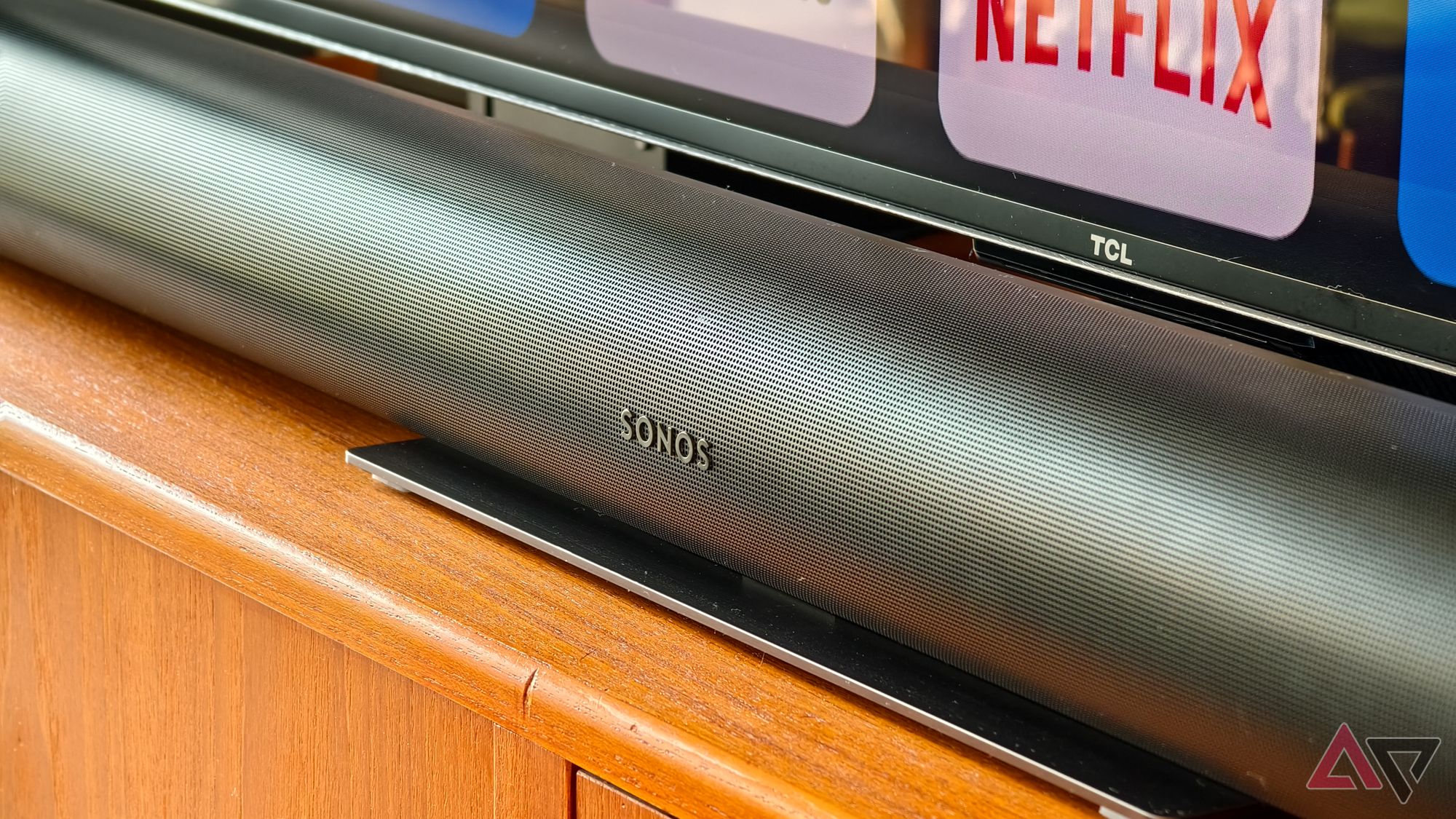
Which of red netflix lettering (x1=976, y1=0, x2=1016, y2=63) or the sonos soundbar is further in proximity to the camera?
red netflix lettering (x1=976, y1=0, x2=1016, y2=63)

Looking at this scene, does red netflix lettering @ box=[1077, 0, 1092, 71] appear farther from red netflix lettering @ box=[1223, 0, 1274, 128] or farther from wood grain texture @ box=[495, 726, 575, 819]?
wood grain texture @ box=[495, 726, 575, 819]

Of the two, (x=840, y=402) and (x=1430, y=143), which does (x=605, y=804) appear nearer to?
(x=840, y=402)

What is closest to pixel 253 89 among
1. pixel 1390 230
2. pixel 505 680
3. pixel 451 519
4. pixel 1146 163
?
pixel 451 519

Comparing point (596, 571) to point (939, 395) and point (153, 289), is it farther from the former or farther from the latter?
point (153, 289)

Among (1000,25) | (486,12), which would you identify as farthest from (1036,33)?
(486,12)

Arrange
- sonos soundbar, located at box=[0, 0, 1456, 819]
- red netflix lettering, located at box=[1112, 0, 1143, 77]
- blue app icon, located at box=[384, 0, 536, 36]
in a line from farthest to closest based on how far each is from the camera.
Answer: blue app icon, located at box=[384, 0, 536, 36] < red netflix lettering, located at box=[1112, 0, 1143, 77] < sonos soundbar, located at box=[0, 0, 1456, 819]

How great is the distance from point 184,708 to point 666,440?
14.3 inches

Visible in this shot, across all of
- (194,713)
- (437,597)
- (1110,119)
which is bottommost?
(194,713)

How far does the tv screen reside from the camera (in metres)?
0.59

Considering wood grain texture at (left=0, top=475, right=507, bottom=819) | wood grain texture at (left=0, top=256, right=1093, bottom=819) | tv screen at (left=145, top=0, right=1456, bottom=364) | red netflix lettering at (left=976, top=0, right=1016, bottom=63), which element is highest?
red netflix lettering at (left=976, top=0, right=1016, bottom=63)

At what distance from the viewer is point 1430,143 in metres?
0.58

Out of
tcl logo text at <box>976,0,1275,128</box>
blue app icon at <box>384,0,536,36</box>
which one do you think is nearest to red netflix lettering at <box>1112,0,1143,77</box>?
tcl logo text at <box>976,0,1275,128</box>

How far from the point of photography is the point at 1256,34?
24.2 inches

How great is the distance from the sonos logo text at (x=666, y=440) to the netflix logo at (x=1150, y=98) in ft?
0.66
